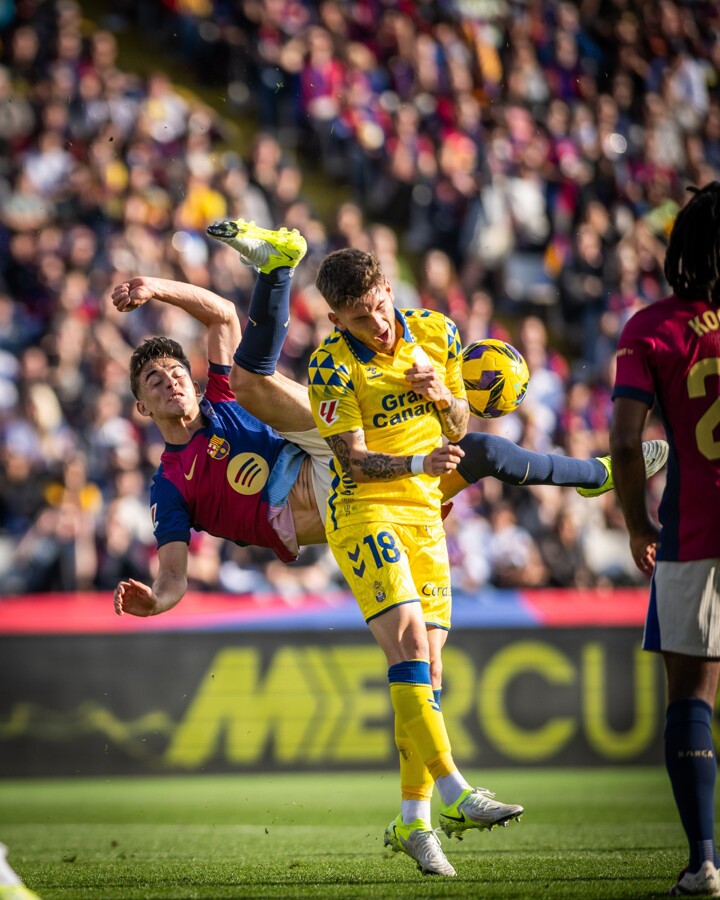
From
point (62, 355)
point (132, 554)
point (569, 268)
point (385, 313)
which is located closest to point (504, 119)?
point (569, 268)

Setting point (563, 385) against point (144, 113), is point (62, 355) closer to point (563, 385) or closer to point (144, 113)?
point (144, 113)

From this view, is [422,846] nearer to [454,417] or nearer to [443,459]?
[443,459]

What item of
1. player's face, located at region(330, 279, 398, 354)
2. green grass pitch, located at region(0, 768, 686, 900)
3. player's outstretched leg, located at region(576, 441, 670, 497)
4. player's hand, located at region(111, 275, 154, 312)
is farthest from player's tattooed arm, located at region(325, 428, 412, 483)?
green grass pitch, located at region(0, 768, 686, 900)

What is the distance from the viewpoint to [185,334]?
13195mm

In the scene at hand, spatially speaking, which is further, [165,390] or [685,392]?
[165,390]

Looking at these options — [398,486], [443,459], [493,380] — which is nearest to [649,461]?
[493,380]

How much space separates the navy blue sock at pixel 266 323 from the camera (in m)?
6.72

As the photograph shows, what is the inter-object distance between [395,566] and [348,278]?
4.42ft

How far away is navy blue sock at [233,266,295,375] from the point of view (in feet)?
22.0

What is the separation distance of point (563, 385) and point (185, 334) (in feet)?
13.9

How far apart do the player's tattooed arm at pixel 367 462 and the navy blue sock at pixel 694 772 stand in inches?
67.8

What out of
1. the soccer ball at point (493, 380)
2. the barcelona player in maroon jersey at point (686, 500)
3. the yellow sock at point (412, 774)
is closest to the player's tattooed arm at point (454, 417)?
the soccer ball at point (493, 380)

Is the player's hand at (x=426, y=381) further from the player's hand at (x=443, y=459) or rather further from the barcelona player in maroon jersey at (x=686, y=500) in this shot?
the barcelona player in maroon jersey at (x=686, y=500)

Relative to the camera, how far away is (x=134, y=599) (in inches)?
247
